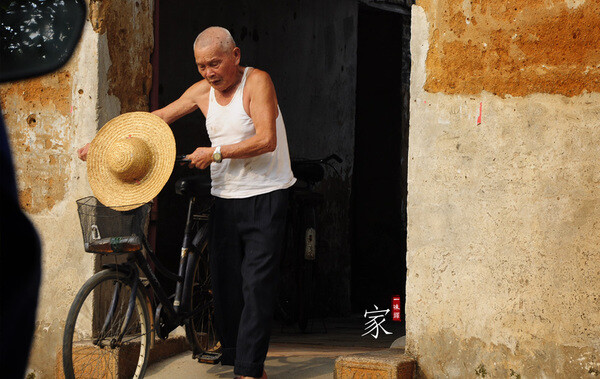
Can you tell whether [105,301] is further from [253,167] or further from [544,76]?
[544,76]

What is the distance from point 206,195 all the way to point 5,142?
4.50 feet

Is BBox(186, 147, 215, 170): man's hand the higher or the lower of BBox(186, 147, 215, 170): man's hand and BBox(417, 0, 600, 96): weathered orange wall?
the lower

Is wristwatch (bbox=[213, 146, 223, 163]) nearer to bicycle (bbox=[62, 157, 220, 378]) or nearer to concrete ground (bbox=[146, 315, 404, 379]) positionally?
bicycle (bbox=[62, 157, 220, 378])

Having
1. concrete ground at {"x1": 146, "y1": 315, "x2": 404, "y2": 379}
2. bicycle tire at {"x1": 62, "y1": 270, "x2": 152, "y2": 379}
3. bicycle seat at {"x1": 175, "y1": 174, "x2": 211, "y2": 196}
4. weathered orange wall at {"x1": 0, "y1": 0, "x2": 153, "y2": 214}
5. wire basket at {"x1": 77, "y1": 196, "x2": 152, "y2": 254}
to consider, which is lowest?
concrete ground at {"x1": 146, "y1": 315, "x2": 404, "y2": 379}

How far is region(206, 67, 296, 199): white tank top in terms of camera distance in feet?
12.9

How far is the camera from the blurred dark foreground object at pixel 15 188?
15.6ft

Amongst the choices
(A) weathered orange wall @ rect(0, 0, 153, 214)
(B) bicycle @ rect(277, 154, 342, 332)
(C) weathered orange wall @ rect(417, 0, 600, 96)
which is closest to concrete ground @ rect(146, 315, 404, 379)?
(B) bicycle @ rect(277, 154, 342, 332)

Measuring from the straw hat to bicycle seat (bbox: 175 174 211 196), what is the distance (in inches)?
25.1

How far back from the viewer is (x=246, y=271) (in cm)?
397

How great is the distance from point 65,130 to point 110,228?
1179mm

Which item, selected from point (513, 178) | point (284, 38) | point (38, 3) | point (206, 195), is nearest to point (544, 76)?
point (513, 178)

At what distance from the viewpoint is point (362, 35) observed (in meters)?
9.55

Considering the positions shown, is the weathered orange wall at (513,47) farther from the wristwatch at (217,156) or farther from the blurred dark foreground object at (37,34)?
the blurred dark foreground object at (37,34)

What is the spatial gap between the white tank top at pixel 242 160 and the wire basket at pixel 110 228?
46 centimetres
